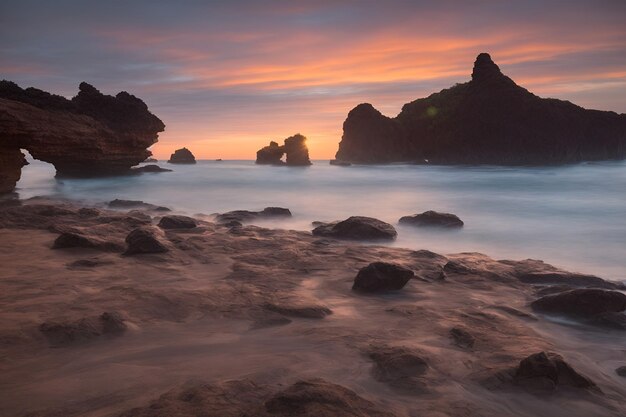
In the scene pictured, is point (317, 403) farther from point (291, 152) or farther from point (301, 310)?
point (291, 152)

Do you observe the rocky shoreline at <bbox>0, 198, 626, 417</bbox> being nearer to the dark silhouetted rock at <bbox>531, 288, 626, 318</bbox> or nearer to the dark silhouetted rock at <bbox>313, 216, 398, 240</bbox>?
the dark silhouetted rock at <bbox>531, 288, 626, 318</bbox>

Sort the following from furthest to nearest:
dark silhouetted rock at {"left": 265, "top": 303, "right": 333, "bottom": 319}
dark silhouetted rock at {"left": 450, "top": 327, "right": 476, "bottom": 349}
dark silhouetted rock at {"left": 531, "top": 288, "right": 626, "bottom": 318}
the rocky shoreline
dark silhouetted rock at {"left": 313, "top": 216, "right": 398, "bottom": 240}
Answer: dark silhouetted rock at {"left": 313, "top": 216, "right": 398, "bottom": 240}, dark silhouetted rock at {"left": 531, "top": 288, "right": 626, "bottom": 318}, dark silhouetted rock at {"left": 265, "top": 303, "right": 333, "bottom": 319}, dark silhouetted rock at {"left": 450, "top": 327, "right": 476, "bottom": 349}, the rocky shoreline

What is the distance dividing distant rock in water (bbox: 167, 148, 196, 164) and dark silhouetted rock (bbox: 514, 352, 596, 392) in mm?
85068

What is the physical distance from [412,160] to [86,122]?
57.9 m

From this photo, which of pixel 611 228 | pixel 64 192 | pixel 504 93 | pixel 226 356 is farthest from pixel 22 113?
pixel 504 93

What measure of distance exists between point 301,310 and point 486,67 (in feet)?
207

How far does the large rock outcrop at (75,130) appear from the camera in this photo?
49.9ft

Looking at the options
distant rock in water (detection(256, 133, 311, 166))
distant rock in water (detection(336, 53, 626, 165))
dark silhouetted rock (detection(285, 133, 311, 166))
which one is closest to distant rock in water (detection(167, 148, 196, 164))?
distant rock in water (detection(256, 133, 311, 166))

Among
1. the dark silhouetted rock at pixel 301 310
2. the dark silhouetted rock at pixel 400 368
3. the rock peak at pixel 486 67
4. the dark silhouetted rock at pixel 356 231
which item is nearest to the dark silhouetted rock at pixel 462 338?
the dark silhouetted rock at pixel 400 368

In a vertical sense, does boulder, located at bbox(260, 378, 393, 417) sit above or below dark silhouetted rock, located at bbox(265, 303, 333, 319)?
above

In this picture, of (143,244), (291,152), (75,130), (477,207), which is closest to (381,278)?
(143,244)

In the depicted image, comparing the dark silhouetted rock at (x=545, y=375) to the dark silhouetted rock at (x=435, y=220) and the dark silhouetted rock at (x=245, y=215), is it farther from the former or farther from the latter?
the dark silhouetted rock at (x=245, y=215)

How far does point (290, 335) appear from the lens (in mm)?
4012

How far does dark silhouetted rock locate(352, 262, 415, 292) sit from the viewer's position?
546 centimetres
